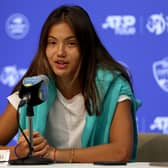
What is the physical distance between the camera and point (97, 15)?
2879 millimetres

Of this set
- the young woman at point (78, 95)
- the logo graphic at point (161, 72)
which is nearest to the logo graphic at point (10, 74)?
the logo graphic at point (161, 72)

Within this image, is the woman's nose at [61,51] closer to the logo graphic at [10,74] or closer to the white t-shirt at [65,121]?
the white t-shirt at [65,121]

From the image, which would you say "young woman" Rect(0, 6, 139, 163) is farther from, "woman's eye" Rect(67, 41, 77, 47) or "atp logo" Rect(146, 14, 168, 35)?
"atp logo" Rect(146, 14, 168, 35)

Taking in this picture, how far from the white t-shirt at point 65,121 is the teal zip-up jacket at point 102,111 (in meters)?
0.03

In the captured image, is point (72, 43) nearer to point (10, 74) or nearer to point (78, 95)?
point (78, 95)

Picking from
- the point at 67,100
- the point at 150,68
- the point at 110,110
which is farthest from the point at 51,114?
the point at 150,68

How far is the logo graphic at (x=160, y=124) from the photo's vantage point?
277cm

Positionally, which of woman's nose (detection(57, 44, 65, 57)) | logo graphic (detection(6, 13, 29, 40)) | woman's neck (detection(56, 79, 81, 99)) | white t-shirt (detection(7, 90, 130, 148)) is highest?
logo graphic (detection(6, 13, 29, 40))

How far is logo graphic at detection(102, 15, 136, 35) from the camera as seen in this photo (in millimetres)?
2838

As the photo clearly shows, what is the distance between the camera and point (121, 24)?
112 inches

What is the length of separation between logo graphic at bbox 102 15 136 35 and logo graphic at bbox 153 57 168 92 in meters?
0.21

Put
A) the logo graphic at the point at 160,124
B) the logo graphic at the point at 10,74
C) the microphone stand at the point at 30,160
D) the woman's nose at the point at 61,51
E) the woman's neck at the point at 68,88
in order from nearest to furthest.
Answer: the microphone stand at the point at 30,160 < the woman's nose at the point at 61,51 < the woman's neck at the point at 68,88 < the logo graphic at the point at 160,124 < the logo graphic at the point at 10,74

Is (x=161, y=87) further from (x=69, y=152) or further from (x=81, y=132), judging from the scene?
(x=69, y=152)

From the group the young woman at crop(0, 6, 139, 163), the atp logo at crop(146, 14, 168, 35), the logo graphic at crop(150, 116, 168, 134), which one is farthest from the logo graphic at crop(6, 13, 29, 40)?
the young woman at crop(0, 6, 139, 163)
